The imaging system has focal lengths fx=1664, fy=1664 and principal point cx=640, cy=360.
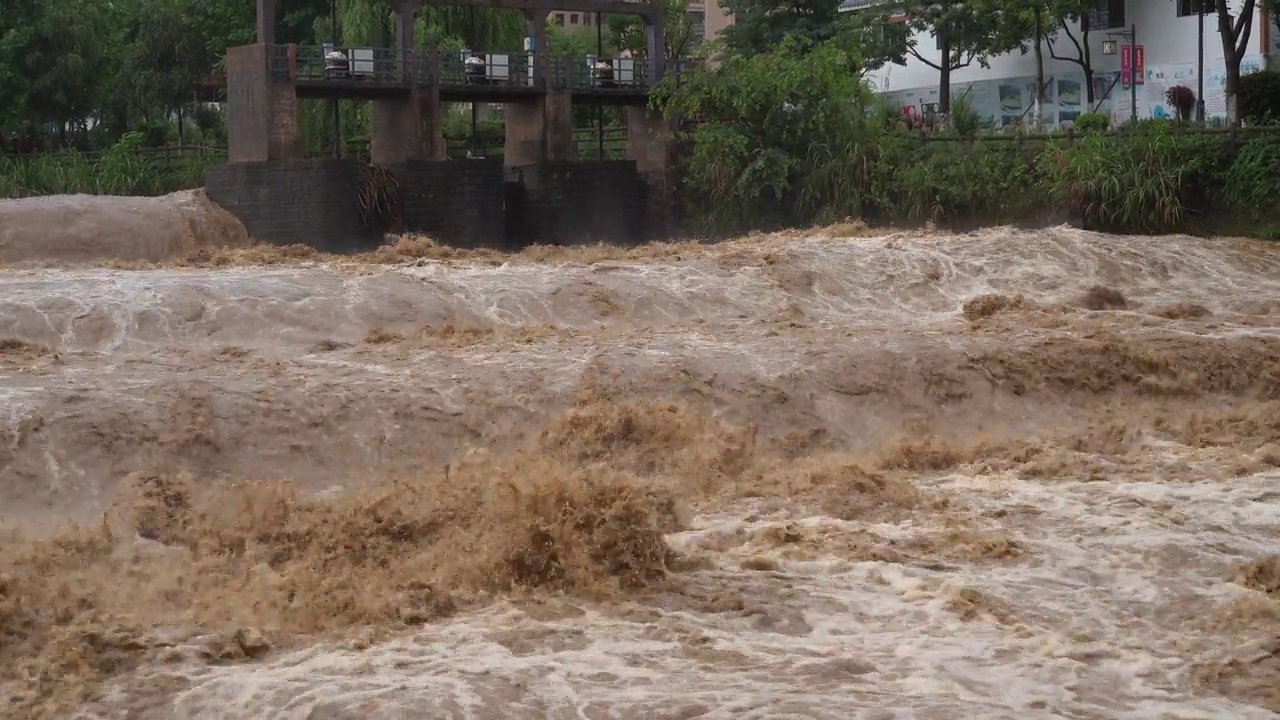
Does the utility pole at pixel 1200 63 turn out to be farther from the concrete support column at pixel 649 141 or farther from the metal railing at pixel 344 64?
the metal railing at pixel 344 64

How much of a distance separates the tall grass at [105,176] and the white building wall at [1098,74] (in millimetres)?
16237

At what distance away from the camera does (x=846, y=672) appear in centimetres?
854

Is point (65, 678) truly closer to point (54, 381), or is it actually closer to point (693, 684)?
point (693, 684)

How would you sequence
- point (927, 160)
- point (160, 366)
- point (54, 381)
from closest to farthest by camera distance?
point (54, 381) < point (160, 366) < point (927, 160)

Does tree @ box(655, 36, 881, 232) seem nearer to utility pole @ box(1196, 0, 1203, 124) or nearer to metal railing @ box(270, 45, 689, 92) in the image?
metal railing @ box(270, 45, 689, 92)

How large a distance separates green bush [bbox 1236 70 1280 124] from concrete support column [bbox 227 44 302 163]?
1691 cm

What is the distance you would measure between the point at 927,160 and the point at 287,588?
2035 cm

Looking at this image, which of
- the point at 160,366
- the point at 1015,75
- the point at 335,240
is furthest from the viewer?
the point at 1015,75

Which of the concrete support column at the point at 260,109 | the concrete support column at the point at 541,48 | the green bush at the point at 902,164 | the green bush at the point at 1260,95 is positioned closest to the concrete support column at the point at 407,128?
the concrete support column at the point at 260,109

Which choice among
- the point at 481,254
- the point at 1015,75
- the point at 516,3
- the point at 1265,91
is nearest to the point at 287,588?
the point at 481,254

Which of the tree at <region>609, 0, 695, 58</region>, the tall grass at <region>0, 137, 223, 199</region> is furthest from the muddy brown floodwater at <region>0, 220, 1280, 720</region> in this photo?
the tree at <region>609, 0, 695, 58</region>

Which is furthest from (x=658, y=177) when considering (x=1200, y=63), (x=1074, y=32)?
(x=1074, y=32)

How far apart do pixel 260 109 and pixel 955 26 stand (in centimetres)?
1619

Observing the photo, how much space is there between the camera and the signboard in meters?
36.8
